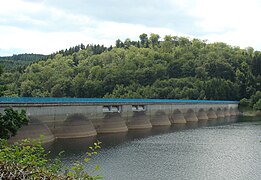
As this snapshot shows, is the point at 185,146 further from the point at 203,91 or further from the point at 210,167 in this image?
the point at 203,91

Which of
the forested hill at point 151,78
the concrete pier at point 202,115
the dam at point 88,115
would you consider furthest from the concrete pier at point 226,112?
the dam at point 88,115

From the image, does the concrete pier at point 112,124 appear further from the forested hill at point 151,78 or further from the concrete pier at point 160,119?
the forested hill at point 151,78

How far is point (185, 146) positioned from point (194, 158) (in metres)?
7.41

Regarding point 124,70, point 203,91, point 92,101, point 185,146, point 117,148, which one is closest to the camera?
point 117,148

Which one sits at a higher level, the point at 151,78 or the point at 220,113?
the point at 151,78

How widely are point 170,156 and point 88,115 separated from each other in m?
16.5

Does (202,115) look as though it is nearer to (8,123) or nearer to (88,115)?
(88,115)

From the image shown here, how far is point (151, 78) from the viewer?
4545 inches

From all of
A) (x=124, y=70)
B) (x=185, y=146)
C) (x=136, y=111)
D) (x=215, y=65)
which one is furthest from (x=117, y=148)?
(x=215, y=65)

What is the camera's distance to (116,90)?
105 metres

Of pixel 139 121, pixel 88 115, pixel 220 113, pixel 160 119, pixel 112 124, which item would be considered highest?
pixel 88 115

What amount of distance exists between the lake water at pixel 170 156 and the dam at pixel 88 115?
2.10 m

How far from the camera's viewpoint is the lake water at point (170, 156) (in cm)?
2608

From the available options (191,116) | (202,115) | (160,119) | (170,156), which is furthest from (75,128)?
(202,115)
